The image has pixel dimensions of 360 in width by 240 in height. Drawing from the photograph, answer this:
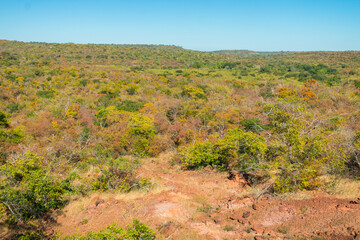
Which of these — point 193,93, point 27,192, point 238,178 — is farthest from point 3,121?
point 193,93

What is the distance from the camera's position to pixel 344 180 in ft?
30.6

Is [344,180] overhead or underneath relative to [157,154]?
overhead

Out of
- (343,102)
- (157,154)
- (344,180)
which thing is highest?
(343,102)

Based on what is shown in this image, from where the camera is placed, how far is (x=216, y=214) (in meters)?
8.05

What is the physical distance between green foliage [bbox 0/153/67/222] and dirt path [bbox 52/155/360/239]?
0.83 meters

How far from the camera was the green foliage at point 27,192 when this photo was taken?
7164 mm

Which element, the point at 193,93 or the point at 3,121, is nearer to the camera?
the point at 3,121

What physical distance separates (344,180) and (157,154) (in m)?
10.4

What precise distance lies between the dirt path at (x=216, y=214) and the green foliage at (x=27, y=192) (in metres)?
0.83

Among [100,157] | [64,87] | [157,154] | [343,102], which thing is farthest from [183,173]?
[64,87]

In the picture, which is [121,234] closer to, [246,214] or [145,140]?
[246,214]

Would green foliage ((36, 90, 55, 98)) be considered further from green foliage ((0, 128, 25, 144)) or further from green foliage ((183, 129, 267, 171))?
green foliage ((183, 129, 267, 171))

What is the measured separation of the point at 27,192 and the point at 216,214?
635 cm

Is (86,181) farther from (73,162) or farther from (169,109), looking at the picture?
(169,109)
